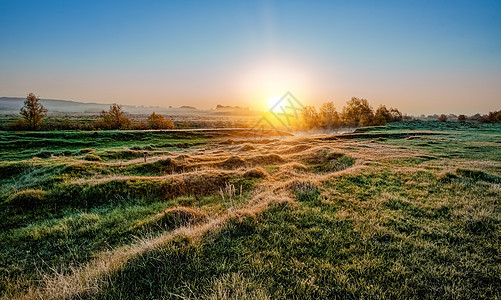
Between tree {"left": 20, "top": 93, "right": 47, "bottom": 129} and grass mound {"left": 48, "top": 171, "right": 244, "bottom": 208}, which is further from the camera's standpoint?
tree {"left": 20, "top": 93, "right": 47, "bottom": 129}

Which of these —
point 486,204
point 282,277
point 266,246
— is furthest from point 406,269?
point 486,204

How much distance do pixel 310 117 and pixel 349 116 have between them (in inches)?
731

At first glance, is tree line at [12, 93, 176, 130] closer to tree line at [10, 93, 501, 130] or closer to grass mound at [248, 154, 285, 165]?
tree line at [10, 93, 501, 130]

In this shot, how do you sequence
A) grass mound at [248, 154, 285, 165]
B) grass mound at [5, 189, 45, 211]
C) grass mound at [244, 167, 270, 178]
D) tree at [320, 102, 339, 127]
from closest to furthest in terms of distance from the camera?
grass mound at [5, 189, 45, 211] → grass mound at [244, 167, 270, 178] → grass mound at [248, 154, 285, 165] → tree at [320, 102, 339, 127]

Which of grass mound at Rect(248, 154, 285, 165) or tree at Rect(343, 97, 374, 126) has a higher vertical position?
tree at Rect(343, 97, 374, 126)

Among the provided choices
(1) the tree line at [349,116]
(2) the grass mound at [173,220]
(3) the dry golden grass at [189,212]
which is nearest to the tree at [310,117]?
(1) the tree line at [349,116]

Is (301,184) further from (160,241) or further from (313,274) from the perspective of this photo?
(160,241)

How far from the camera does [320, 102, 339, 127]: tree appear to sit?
10461 centimetres

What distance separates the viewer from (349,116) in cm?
10512

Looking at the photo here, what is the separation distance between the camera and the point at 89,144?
42.8 meters

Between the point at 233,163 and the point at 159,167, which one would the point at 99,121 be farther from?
the point at 233,163

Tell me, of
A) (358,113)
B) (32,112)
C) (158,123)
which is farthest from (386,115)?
(32,112)

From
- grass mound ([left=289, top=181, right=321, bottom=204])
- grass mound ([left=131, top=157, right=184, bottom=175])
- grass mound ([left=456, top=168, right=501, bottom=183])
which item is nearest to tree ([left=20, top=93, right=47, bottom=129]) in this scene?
grass mound ([left=131, top=157, right=184, bottom=175])

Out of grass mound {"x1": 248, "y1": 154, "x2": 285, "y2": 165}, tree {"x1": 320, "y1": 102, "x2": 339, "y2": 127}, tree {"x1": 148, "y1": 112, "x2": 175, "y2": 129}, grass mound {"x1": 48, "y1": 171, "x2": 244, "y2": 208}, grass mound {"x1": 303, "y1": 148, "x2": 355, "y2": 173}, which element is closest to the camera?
grass mound {"x1": 48, "y1": 171, "x2": 244, "y2": 208}
